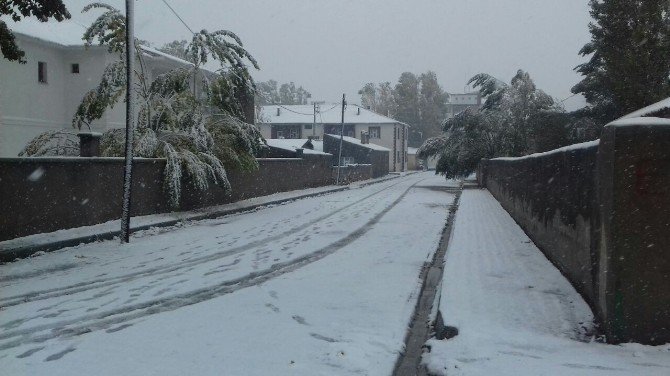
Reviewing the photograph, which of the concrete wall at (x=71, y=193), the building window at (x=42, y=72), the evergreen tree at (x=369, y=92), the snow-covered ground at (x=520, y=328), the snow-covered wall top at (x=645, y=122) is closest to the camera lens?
the snow-covered ground at (x=520, y=328)

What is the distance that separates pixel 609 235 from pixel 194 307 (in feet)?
13.7

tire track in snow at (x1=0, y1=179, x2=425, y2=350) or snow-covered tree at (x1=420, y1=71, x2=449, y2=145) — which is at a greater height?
snow-covered tree at (x1=420, y1=71, x2=449, y2=145)

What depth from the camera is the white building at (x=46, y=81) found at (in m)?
25.3

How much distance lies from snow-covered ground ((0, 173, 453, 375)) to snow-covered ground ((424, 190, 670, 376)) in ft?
1.83

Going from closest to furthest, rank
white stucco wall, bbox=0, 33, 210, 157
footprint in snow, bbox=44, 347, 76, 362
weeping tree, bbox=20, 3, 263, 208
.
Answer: footprint in snow, bbox=44, 347, 76, 362 → weeping tree, bbox=20, 3, 263, 208 → white stucco wall, bbox=0, 33, 210, 157

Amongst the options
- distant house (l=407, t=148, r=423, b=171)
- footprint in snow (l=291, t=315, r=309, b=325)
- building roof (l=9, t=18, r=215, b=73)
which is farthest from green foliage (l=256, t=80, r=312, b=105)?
footprint in snow (l=291, t=315, r=309, b=325)

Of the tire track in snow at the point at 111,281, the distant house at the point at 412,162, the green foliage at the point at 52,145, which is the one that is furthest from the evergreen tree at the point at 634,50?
the distant house at the point at 412,162

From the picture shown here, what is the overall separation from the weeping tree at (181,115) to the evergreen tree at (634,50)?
15.8 metres

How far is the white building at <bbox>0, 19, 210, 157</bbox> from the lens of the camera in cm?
2533

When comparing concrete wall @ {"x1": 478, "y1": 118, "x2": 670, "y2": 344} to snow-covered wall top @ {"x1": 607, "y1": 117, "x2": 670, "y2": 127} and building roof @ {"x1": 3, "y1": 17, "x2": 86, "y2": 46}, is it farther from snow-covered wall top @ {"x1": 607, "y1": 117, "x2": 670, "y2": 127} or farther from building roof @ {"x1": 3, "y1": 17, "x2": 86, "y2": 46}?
building roof @ {"x1": 3, "y1": 17, "x2": 86, "y2": 46}

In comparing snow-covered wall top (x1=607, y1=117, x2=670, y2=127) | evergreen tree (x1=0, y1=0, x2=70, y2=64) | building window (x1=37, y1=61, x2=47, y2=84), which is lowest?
snow-covered wall top (x1=607, y1=117, x2=670, y2=127)

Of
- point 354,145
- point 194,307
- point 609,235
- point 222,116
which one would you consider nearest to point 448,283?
point 609,235

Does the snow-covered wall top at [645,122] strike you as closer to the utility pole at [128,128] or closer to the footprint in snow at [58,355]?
the footprint in snow at [58,355]

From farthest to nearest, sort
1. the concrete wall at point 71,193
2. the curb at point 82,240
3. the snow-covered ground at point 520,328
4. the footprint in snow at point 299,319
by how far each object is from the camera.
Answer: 1. the concrete wall at point 71,193
2. the curb at point 82,240
3. the footprint in snow at point 299,319
4. the snow-covered ground at point 520,328
